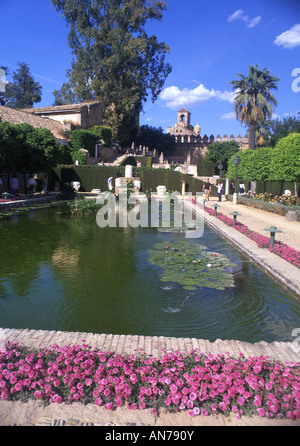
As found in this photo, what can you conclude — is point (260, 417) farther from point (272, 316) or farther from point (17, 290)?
point (17, 290)

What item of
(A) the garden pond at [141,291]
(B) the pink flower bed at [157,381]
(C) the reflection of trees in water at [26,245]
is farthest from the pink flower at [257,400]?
(C) the reflection of trees in water at [26,245]

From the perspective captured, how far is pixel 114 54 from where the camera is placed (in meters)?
40.8

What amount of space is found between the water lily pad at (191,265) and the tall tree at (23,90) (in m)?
65.2

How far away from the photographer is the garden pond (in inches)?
176

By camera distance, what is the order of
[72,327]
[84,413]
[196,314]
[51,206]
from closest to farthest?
[84,413], [72,327], [196,314], [51,206]

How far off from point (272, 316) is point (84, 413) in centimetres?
Answer: 330

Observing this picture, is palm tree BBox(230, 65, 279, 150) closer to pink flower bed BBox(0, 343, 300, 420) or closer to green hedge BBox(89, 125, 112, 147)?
green hedge BBox(89, 125, 112, 147)

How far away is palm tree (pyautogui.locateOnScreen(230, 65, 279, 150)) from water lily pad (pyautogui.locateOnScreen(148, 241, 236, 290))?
31.3m

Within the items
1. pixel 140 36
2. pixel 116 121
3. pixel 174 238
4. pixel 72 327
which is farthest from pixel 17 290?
pixel 140 36

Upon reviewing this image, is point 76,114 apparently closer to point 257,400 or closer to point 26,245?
point 26,245

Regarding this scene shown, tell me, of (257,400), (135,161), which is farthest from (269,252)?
(135,161)

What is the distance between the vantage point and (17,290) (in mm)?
5719

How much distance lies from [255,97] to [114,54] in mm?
17957

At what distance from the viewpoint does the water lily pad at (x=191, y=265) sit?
20.7 feet
